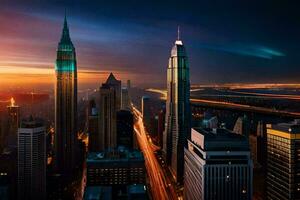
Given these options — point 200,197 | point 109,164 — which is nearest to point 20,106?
point 109,164

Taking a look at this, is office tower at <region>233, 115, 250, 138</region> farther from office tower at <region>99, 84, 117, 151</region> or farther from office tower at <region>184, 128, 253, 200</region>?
office tower at <region>99, 84, 117, 151</region>

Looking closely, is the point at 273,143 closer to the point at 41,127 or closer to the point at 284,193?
the point at 284,193

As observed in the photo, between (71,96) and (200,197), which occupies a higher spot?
(71,96)

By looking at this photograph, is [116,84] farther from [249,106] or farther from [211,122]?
[249,106]

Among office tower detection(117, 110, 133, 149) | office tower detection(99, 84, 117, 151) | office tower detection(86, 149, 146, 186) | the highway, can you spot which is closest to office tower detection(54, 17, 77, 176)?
office tower detection(99, 84, 117, 151)

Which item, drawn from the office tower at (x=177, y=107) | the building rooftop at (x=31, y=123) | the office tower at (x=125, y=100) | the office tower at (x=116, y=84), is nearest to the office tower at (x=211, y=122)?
the office tower at (x=177, y=107)

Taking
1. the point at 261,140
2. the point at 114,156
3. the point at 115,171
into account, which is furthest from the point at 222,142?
the point at 114,156

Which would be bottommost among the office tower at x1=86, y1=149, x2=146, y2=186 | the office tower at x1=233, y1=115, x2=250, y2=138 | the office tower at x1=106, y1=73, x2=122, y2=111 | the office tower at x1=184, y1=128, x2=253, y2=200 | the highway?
the office tower at x1=86, y1=149, x2=146, y2=186
